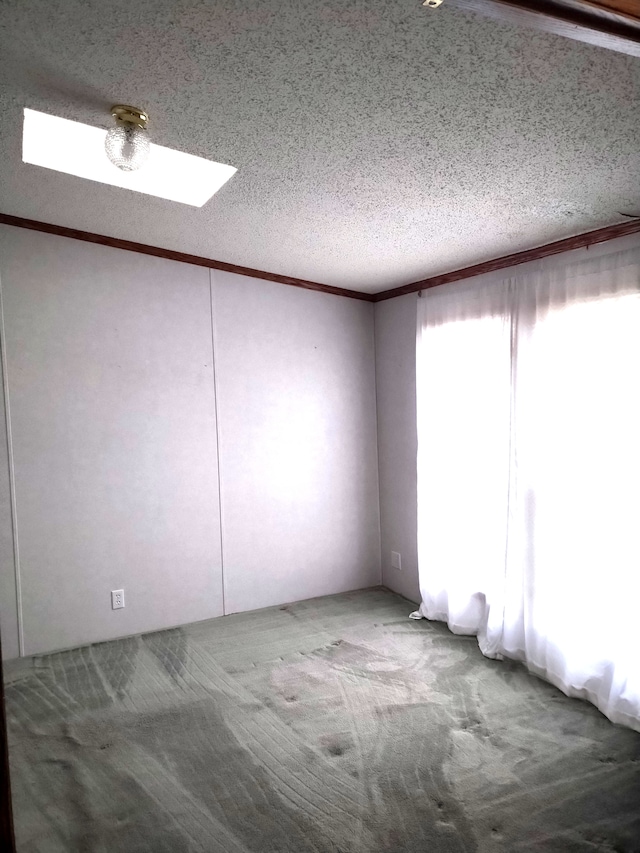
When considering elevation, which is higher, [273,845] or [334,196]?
[334,196]

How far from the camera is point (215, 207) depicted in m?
2.95

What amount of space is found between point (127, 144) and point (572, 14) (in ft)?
5.08

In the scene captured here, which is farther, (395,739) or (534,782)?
(395,739)

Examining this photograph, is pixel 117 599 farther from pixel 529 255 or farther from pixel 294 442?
pixel 529 255

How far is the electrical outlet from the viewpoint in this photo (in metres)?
3.70

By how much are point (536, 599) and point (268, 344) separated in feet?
7.94

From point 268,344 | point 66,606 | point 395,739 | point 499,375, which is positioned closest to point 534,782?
point 395,739

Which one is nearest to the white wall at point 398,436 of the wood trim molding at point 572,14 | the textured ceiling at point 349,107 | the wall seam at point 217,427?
the textured ceiling at point 349,107

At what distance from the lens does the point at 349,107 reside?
6.19ft

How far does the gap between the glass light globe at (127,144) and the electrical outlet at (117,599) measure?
2.61 m

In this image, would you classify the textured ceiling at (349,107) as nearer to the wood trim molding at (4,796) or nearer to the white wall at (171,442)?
the white wall at (171,442)

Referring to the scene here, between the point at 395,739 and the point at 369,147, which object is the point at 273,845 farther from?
the point at 369,147

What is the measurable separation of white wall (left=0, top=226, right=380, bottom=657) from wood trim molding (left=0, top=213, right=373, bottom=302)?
50mm

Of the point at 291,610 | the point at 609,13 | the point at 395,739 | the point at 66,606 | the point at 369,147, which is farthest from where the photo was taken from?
the point at 291,610
